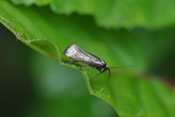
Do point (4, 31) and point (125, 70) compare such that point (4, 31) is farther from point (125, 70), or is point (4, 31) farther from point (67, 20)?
point (125, 70)

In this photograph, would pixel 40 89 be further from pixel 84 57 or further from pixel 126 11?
pixel 84 57

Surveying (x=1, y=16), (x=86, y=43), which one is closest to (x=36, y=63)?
(x=86, y=43)

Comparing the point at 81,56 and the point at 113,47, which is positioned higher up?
the point at 81,56

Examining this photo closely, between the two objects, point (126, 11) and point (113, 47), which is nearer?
point (126, 11)

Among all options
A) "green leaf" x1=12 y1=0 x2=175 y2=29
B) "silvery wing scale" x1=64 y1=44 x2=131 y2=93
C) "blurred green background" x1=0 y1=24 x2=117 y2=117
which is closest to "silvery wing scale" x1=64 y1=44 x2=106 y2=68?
"silvery wing scale" x1=64 y1=44 x2=131 y2=93

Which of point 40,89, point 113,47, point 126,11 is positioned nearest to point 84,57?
point 126,11

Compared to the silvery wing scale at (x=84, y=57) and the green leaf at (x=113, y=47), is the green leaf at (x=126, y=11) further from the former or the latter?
the silvery wing scale at (x=84, y=57)

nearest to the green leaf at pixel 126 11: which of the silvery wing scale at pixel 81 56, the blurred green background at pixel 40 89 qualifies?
the silvery wing scale at pixel 81 56
